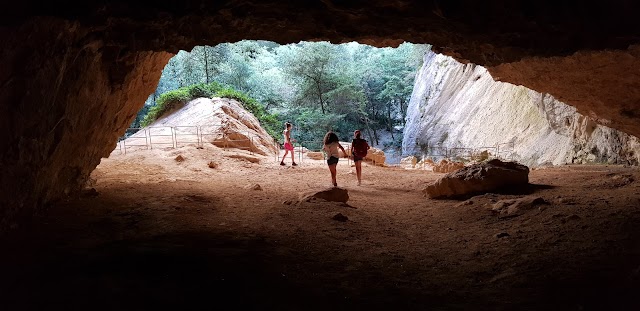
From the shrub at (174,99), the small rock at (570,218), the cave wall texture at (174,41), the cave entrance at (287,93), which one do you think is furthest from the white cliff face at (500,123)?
the shrub at (174,99)

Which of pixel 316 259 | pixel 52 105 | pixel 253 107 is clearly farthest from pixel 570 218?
pixel 253 107

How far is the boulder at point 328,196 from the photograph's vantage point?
715 centimetres

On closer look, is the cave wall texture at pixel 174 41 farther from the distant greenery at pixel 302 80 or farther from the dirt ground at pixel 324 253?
the distant greenery at pixel 302 80

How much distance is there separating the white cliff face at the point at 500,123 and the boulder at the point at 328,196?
305 inches

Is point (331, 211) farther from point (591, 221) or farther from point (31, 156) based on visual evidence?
point (31, 156)

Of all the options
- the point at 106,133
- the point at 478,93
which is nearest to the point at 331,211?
the point at 106,133

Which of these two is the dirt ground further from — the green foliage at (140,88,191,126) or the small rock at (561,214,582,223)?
the green foliage at (140,88,191,126)

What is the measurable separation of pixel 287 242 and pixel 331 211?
1.66 m

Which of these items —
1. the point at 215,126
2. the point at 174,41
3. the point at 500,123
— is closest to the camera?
the point at 174,41

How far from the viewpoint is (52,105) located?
4.79 meters

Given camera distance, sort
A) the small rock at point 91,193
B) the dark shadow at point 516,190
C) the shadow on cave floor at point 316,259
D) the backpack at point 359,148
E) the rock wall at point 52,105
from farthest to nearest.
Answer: the backpack at point 359,148
the dark shadow at point 516,190
the small rock at point 91,193
the rock wall at point 52,105
the shadow on cave floor at point 316,259

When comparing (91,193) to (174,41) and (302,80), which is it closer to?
(174,41)

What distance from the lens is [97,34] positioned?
16.9ft

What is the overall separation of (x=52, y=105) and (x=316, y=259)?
145 inches
